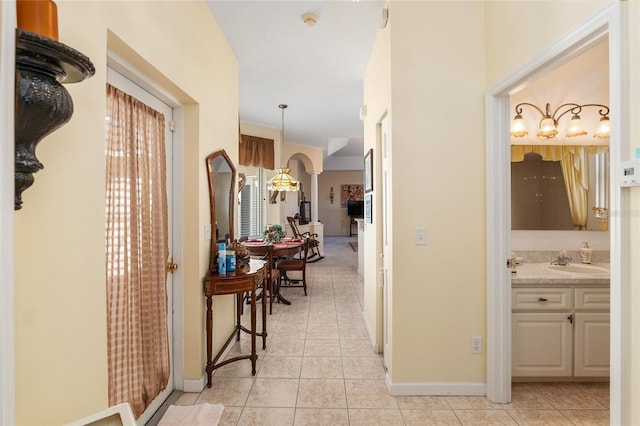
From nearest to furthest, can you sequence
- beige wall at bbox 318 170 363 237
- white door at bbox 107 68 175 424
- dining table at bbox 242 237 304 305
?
white door at bbox 107 68 175 424
dining table at bbox 242 237 304 305
beige wall at bbox 318 170 363 237

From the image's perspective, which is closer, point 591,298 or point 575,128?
point 591,298

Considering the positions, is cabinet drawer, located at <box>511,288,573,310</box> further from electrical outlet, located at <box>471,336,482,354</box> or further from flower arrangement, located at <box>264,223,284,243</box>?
flower arrangement, located at <box>264,223,284,243</box>

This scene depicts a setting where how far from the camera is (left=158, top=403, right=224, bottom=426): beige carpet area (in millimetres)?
1990

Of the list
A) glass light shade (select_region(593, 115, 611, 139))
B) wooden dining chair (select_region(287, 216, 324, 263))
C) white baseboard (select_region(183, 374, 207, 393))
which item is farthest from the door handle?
wooden dining chair (select_region(287, 216, 324, 263))

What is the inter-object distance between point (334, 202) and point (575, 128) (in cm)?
1104

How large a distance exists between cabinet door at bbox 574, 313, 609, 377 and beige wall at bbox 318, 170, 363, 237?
11239mm

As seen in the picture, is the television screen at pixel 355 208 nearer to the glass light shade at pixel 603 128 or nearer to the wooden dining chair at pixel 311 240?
the wooden dining chair at pixel 311 240

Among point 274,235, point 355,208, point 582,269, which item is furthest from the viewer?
point 355,208

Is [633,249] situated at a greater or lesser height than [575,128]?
lesser

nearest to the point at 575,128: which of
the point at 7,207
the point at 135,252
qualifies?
the point at 135,252

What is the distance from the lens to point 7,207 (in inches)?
32.3

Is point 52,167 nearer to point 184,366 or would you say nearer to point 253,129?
point 184,366

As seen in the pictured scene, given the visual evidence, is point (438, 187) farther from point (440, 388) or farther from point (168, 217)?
point (168, 217)

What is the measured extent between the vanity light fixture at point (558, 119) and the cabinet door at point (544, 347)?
1.58 meters
